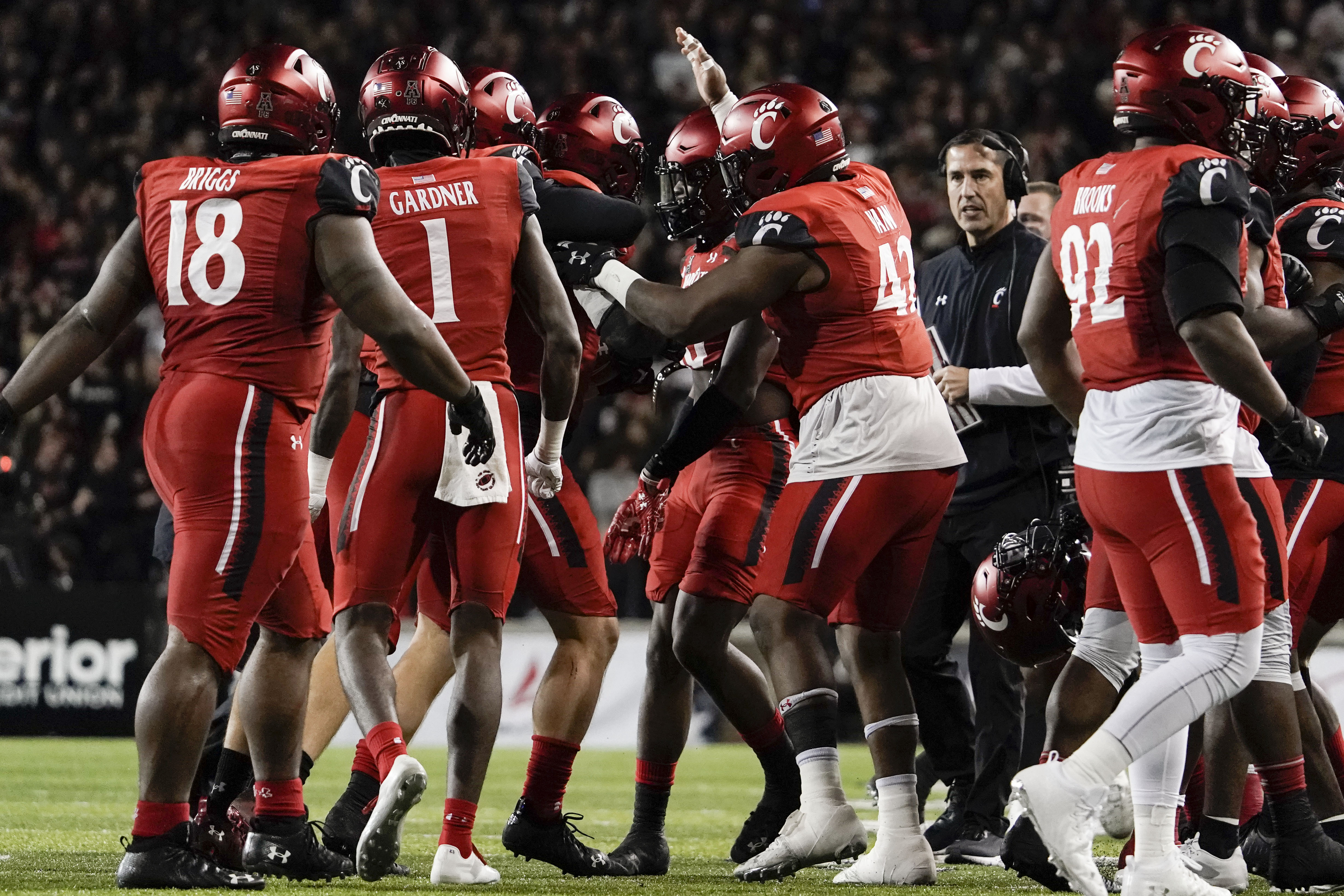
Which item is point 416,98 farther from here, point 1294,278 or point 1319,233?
point 1319,233

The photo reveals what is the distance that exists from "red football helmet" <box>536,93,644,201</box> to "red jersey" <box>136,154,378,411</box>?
5.34 feet

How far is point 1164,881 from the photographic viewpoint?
14.6ft

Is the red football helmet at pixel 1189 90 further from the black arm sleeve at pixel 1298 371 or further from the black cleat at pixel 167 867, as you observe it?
the black cleat at pixel 167 867

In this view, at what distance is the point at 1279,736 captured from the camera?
4.89 m

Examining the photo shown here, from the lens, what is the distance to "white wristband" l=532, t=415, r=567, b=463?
18.2ft

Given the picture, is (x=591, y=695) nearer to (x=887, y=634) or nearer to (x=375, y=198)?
(x=887, y=634)

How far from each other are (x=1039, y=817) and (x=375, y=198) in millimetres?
2408

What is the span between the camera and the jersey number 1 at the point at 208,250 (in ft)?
15.6

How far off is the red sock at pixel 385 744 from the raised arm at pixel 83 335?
132cm

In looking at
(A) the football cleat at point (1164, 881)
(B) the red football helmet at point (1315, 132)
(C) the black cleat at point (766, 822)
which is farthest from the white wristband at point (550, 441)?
(B) the red football helmet at point (1315, 132)

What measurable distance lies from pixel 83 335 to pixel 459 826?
5.75 ft

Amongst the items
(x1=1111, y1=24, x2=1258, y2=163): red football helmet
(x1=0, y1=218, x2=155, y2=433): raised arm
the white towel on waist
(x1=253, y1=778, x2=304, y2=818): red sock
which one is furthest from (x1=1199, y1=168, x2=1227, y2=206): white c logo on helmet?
(x1=253, y1=778, x2=304, y2=818): red sock

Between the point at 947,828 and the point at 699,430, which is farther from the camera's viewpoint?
the point at 947,828

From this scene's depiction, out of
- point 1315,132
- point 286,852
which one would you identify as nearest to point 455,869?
point 286,852
